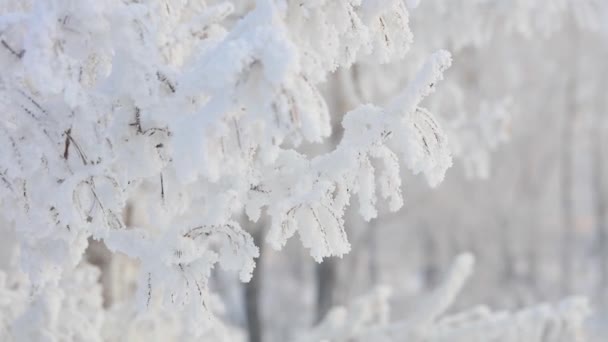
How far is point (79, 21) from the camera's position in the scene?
1724mm

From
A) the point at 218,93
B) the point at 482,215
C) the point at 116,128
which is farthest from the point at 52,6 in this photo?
the point at 482,215

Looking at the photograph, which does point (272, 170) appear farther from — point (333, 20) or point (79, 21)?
point (79, 21)

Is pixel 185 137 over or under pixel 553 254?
under

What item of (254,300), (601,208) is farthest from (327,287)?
(601,208)

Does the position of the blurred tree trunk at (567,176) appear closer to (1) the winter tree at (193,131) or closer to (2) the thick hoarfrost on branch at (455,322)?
(2) the thick hoarfrost on branch at (455,322)

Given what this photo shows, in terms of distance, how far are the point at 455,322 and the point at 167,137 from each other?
95.8 inches

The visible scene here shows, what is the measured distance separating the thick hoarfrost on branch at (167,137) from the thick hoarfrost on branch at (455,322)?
6.04 ft

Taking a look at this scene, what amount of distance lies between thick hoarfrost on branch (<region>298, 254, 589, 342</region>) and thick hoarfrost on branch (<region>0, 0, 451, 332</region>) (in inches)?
72.5

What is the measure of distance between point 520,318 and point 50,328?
210 centimetres

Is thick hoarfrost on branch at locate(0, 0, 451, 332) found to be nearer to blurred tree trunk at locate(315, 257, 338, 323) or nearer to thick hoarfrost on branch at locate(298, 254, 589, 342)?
thick hoarfrost on branch at locate(298, 254, 589, 342)

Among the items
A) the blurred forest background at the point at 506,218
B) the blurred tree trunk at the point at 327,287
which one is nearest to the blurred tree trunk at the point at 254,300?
the blurred forest background at the point at 506,218

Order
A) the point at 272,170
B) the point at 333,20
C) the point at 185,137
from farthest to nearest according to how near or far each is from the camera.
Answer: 1. the point at 272,170
2. the point at 333,20
3. the point at 185,137

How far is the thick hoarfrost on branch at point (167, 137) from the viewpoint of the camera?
5.30 ft

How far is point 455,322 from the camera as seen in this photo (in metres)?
3.83
